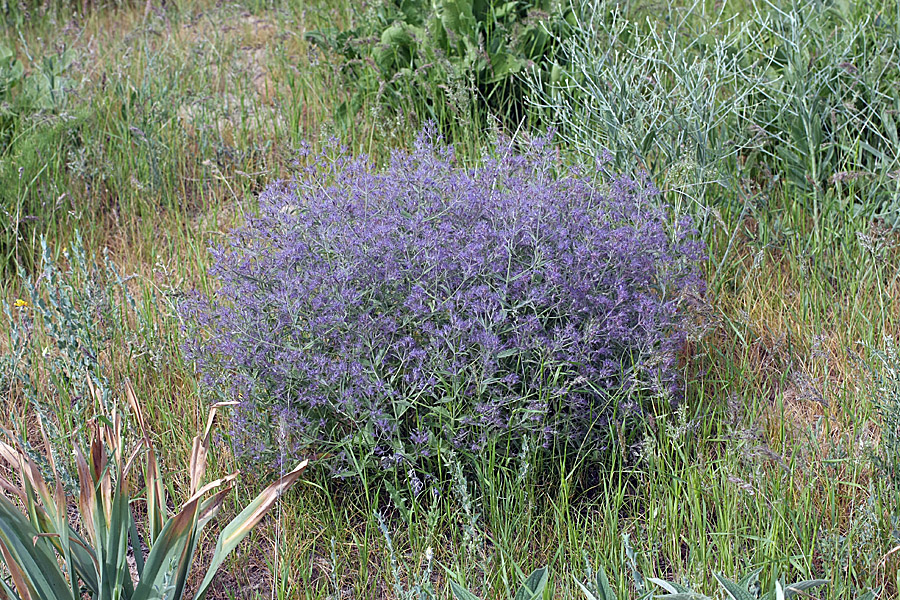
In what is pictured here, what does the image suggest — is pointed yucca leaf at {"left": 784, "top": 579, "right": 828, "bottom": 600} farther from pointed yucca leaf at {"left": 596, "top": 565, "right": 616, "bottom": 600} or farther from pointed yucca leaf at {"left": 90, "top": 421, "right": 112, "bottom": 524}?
pointed yucca leaf at {"left": 90, "top": 421, "right": 112, "bottom": 524}

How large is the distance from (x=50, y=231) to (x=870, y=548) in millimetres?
3342

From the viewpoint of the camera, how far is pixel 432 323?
2252mm

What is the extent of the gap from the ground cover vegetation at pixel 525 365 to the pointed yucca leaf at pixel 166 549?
0.06 metres

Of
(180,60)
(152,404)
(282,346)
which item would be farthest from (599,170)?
(180,60)

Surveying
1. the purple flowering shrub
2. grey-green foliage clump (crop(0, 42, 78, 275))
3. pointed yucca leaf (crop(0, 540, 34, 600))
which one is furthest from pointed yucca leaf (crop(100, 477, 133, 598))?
grey-green foliage clump (crop(0, 42, 78, 275))

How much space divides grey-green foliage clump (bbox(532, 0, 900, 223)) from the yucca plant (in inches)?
74.5

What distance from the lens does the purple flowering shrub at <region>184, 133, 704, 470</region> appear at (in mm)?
2229

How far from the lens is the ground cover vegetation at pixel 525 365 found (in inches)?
84.4

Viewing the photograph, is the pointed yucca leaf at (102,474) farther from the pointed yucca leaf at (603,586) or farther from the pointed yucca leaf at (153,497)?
the pointed yucca leaf at (603,586)

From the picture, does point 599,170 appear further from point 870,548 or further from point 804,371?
point 870,548

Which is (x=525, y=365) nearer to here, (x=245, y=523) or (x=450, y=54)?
(x=245, y=523)

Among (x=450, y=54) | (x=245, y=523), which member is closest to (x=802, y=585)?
(x=245, y=523)

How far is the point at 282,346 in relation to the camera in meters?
2.27

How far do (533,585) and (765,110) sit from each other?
2528 millimetres
